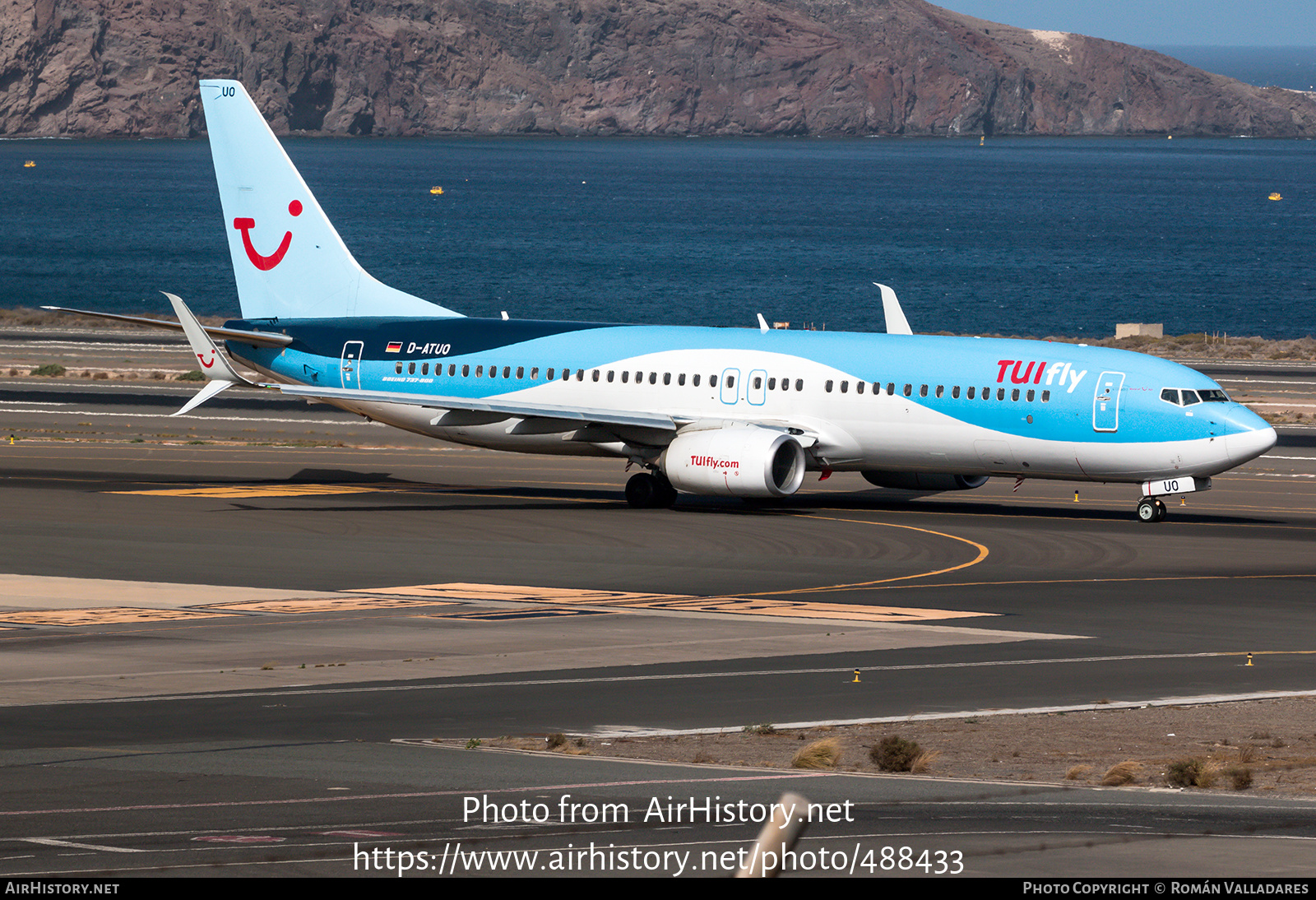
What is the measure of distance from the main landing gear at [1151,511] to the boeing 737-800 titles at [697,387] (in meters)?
0.05

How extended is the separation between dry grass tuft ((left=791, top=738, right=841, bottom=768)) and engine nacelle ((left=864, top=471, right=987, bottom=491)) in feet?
92.8

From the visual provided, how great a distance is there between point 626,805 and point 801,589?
19.4 m

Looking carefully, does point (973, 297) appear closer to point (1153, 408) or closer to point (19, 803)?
point (1153, 408)

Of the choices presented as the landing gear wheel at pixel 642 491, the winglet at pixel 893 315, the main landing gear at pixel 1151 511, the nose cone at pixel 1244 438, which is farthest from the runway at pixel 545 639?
the winglet at pixel 893 315

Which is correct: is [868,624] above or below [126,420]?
above

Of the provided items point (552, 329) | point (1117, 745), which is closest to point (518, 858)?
point (1117, 745)

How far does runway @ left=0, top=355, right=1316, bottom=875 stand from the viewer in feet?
55.6

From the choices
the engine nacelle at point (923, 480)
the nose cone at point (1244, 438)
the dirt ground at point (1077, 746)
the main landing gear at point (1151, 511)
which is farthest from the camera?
the engine nacelle at point (923, 480)

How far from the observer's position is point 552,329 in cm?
5200

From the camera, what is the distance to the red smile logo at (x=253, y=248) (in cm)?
5550

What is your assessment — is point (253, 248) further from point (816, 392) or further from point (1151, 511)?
point (1151, 511)

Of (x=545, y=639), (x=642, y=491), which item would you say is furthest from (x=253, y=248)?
(x=545, y=639)

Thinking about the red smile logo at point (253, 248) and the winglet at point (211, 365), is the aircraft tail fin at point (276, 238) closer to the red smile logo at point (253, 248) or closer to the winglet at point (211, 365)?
the red smile logo at point (253, 248)

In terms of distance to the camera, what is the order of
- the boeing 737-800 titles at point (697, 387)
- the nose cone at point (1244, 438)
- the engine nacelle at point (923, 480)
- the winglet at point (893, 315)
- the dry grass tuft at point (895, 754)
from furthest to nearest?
1. the winglet at point (893, 315)
2. the engine nacelle at point (923, 480)
3. the boeing 737-800 titles at point (697, 387)
4. the nose cone at point (1244, 438)
5. the dry grass tuft at point (895, 754)
